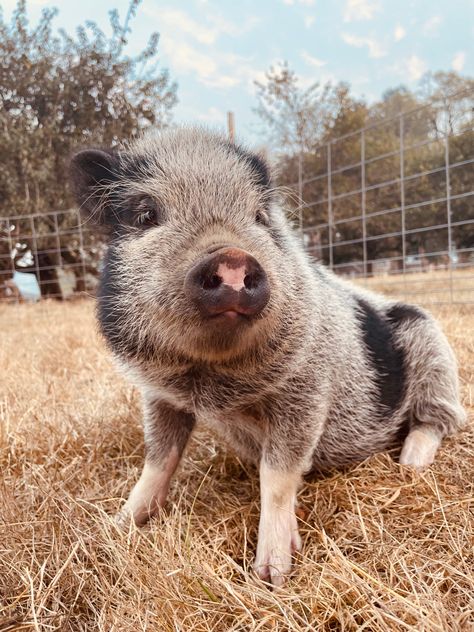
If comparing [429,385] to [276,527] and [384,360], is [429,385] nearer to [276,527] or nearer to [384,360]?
[384,360]

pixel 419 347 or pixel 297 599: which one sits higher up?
pixel 419 347

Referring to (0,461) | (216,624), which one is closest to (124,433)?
(0,461)

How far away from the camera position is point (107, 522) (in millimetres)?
1488

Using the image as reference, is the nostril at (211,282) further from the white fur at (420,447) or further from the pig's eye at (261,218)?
the white fur at (420,447)

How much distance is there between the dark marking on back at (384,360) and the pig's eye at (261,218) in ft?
2.53

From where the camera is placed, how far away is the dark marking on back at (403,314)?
245 cm

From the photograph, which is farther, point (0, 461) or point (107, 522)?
point (0, 461)

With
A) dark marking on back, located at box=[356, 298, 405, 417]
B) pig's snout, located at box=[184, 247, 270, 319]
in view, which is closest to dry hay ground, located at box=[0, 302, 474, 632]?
dark marking on back, located at box=[356, 298, 405, 417]

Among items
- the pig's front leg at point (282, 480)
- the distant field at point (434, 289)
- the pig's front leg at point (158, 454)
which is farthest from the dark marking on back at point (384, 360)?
the distant field at point (434, 289)

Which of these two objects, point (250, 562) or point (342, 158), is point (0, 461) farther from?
point (342, 158)

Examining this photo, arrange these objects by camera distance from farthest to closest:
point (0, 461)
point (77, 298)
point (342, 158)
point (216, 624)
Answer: point (342, 158), point (77, 298), point (0, 461), point (216, 624)

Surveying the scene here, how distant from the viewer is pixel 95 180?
185 centimetres

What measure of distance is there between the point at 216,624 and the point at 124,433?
132 centimetres

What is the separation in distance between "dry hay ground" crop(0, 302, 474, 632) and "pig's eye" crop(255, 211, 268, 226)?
3.16 feet
